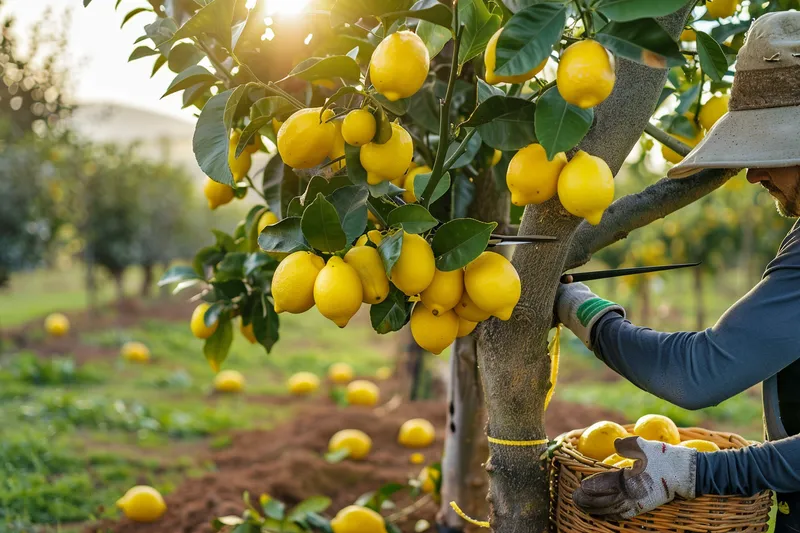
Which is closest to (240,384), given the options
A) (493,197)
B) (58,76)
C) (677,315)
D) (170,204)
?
(58,76)

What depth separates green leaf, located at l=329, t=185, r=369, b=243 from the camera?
55.1 inches

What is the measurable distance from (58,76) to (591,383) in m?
6.72

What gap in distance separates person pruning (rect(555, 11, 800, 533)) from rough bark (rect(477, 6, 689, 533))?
14 centimetres

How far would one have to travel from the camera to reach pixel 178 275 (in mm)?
2197

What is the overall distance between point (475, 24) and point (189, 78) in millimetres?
723

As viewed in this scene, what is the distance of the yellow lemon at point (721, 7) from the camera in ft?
5.98

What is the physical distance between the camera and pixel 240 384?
6324mm

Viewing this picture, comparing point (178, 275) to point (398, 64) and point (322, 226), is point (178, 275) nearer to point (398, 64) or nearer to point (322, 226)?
point (322, 226)

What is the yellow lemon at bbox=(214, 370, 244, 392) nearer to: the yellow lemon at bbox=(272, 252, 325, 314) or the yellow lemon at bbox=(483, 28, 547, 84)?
the yellow lemon at bbox=(272, 252, 325, 314)

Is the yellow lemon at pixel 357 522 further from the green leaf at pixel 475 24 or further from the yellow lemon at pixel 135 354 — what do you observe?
the yellow lemon at pixel 135 354

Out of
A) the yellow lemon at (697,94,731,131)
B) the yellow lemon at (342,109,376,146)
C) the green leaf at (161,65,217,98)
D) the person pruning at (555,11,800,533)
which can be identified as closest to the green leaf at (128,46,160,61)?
the green leaf at (161,65,217,98)

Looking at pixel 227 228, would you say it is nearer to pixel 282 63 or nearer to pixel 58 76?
pixel 58 76

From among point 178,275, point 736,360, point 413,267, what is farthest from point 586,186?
point 178,275

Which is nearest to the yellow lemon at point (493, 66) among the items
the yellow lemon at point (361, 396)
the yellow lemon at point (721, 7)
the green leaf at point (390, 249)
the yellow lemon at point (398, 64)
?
the yellow lemon at point (398, 64)
